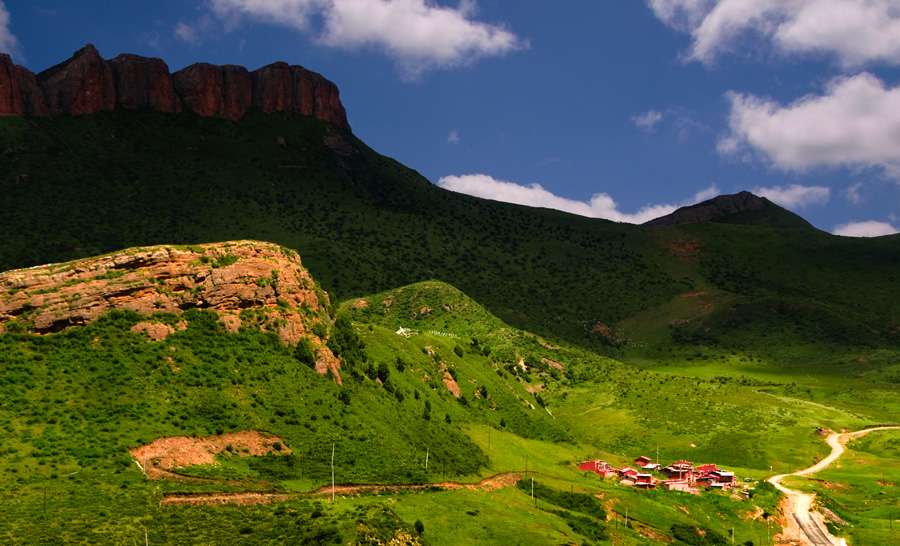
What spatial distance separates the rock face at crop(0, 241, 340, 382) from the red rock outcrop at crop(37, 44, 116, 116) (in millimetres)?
148892

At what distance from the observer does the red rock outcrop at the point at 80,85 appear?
7288 inches

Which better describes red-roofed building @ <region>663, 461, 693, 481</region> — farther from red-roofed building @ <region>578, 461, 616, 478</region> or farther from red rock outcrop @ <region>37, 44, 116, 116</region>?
red rock outcrop @ <region>37, 44, 116, 116</region>

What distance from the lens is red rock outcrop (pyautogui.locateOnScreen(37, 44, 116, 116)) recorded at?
18512 cm

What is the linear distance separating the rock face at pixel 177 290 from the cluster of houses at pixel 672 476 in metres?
34.1

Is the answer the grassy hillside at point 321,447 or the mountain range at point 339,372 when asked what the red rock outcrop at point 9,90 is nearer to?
the mountain range at point 339,372

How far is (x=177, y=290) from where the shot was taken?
58.7m

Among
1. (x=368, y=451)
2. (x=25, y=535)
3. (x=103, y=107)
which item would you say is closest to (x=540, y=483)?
(x=368, y=451)

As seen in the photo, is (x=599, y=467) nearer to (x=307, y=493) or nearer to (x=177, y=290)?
(x=307, y=493)

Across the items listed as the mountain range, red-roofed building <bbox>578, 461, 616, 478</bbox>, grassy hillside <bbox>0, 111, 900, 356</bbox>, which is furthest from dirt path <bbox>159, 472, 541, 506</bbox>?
grassy hillside <bbox>0, 111, 900, 356</bbox>

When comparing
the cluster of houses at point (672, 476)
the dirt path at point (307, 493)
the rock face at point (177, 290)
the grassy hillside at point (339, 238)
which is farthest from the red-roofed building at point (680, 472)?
the grassy hillside at point (339, 238)

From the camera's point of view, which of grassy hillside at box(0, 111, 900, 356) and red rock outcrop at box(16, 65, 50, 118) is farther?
red rock outcrop at box(16, 65, 50, 118)

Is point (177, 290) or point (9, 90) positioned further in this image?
point (9, 90)

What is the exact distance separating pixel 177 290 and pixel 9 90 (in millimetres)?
154467

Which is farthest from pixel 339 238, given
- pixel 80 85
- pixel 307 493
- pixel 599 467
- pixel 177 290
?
pixel 307 493
